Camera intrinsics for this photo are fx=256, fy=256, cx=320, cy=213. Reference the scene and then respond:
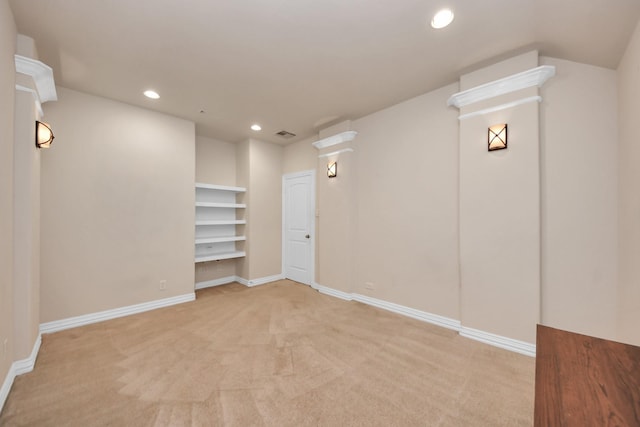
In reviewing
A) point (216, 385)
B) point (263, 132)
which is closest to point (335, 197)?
point (263, 132)

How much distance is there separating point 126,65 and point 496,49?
3584 mm

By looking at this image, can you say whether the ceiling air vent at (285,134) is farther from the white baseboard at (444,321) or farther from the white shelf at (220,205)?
the white baseboard at (444,321)

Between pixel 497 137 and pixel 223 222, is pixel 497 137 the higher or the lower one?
the higher one

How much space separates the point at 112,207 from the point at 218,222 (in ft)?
5.10

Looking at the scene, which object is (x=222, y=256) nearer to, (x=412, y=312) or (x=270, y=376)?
(x=270, y=376)

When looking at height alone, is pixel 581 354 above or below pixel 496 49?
below

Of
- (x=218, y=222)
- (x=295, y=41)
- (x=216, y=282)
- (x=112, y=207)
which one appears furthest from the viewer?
(x=216, y=282)

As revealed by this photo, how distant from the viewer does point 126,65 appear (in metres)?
2.58

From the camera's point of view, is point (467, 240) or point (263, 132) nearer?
point (467, 240)

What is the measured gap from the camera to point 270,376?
2.12 meters

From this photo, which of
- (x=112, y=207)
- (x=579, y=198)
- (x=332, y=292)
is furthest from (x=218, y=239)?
(x=579, y=198)

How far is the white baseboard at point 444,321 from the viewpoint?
246cm

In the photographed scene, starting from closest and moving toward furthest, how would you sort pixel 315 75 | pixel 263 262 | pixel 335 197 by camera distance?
pixel 315 75 < pixel 335 197 < pixel 263 262

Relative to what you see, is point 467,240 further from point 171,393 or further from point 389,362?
point 171,393
